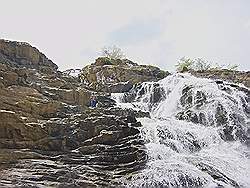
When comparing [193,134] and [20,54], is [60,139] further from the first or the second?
[20,54]

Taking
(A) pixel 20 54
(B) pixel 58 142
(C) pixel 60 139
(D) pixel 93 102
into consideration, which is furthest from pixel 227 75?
(B) pixel 58 142

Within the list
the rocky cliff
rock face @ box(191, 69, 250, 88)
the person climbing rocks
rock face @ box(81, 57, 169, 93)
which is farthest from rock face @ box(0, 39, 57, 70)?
rock face @ box(191, 69, 250, 88)

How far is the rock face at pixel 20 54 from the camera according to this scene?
28.4 m

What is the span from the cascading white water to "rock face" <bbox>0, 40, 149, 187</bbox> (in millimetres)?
992

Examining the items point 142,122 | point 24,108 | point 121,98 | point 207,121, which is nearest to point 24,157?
point 24,108

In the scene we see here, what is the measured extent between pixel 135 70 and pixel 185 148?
14.7 meters

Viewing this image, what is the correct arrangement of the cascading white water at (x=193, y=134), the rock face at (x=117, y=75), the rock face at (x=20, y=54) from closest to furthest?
the cascading white water at (x=193, y=134)
the rock face at (x=20, y=54)
the rock face at (x=117, y=75)

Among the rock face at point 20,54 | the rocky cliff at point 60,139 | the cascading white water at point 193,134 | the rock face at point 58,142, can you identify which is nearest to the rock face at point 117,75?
the cascading white water at point 193,134

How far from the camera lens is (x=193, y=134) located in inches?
821

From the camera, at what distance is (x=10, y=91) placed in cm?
1950

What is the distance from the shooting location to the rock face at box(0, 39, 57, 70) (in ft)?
93.2

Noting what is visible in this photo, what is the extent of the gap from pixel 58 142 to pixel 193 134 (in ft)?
23.1

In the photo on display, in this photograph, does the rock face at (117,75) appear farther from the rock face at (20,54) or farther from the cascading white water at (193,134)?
the rock face at (20,54)

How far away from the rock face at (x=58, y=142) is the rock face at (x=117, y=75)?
9.42 m
